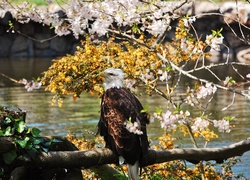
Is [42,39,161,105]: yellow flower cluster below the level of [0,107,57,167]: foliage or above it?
above

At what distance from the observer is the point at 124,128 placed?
5598 mm

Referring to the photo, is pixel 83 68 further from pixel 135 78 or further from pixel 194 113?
pixel 194 113

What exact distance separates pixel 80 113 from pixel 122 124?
879 centimetres

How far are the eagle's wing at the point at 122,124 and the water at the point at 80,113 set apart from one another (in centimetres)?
356

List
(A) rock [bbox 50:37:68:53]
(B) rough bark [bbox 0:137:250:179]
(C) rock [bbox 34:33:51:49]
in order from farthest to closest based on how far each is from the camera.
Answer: (A) rock [bbox 50:37:68:53] → (C) rock [bbox 34:33:51:49] → (B) rough bark [bbox 0:137:250:179]

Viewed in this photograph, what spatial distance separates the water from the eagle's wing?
3561 mm

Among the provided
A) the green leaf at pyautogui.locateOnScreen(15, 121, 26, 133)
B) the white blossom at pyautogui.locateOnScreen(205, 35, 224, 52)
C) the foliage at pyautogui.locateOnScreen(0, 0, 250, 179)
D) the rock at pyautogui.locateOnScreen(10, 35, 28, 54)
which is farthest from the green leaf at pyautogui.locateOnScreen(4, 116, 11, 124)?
the rock at pyautogui.locateOnScreen(10, 35, 28, 54)

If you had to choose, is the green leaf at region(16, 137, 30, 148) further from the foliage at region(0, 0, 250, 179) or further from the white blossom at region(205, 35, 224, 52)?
the white blossom at region(205, 35, 224, 52)

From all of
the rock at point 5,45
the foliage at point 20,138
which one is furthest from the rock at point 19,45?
the foliage at point 20,138

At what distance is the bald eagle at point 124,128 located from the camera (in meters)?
5.56

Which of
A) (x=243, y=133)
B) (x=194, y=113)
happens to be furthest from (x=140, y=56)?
(x=194, y=113)

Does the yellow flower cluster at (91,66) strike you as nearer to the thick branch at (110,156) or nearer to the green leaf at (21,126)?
the thick branch at (110,156)

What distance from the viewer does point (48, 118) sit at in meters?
13.8

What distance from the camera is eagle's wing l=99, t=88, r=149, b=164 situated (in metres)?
5.56
